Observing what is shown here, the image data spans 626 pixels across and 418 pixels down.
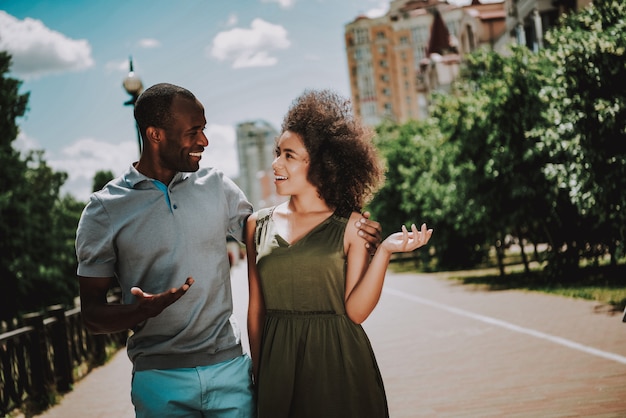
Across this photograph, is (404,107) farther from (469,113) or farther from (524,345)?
(524,345)

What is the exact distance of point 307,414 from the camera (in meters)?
3.04

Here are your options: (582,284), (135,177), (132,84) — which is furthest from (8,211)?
(135,177)

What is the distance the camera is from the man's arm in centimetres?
251

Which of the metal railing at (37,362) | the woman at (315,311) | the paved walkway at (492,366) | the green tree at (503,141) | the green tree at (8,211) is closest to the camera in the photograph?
the woman at (315,311)

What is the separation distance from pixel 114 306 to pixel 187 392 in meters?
0.46

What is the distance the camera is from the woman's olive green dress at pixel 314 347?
9.91ft

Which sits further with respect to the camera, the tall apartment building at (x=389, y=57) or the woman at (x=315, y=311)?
the tall apartment building at (x=389, y=57)

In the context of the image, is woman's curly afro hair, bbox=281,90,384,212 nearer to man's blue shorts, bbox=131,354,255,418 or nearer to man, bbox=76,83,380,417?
man, bbox=76,83,380,417

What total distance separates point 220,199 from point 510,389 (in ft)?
17.7

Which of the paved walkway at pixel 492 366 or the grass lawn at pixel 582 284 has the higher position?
the paved walkway at pixel 492 366

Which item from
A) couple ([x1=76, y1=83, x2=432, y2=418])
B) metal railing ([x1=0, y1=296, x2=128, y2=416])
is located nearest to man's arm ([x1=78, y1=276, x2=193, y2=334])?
couple ([x1=76, y1=83, x2=432, y2=418])

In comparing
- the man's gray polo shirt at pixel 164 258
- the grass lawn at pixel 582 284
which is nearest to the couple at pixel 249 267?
the man's gray polo shirt at pixel 164 258

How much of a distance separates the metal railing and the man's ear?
20.9 feet

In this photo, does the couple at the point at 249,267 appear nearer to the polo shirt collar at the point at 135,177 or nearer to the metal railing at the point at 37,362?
the polo shirt collar at the point at 135,177
